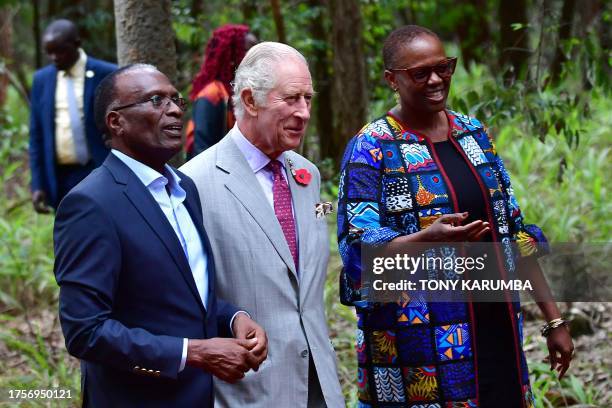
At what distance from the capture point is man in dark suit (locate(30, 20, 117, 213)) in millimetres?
6539

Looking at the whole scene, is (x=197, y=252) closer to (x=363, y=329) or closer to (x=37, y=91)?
(x=363, y=329)

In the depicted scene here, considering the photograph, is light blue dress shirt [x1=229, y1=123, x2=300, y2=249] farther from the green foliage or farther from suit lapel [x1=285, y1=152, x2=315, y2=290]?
the green foliage

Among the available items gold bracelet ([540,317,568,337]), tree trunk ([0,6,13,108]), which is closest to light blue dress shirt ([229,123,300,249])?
gold bracelet ([540,317,568,337])

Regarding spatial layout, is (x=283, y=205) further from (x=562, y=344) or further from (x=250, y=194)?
(x=562, y=344)

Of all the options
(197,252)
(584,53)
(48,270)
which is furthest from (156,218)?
(48,270)

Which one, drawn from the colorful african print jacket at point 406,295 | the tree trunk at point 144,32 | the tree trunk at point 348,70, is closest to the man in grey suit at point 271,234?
the colorful african print jacket at point 406,295

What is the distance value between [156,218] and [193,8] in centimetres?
780

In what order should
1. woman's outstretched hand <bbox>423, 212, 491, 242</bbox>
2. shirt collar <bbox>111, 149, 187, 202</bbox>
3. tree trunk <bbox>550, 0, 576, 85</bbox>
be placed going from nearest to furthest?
shirt collar <bbox>111, 149, 187, 202</bbox> → woman's outstretched hand <bbox>423, 212, 491, 242</bbox> → tree trunk <bbox>550, 0, 576, 85</bbox>

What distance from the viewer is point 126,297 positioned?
9.06ft

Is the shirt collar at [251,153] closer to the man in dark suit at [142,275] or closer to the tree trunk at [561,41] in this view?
the man in dark suit at [142,275]

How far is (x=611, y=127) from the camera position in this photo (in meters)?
10.0

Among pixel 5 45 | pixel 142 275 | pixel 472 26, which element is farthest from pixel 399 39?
pixel 5 45

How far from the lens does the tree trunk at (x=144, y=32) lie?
5.01 metres

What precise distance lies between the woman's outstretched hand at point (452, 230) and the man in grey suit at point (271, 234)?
0.45 m
